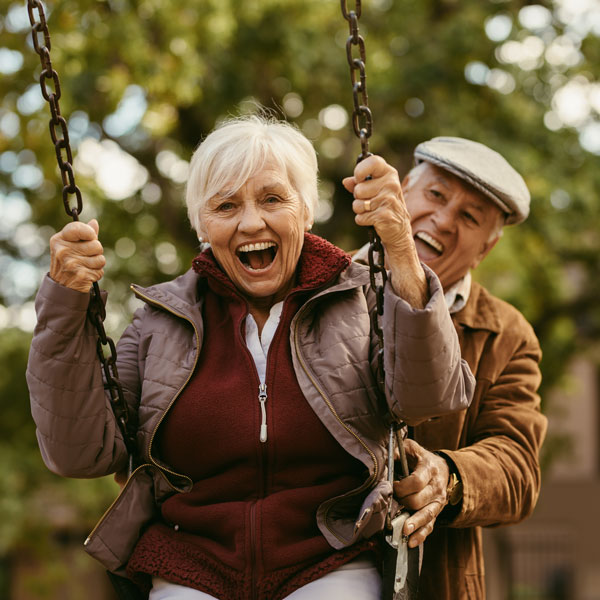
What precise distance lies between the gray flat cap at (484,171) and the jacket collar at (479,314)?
0.31m

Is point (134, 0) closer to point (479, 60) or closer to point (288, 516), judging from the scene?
point (479, 60)

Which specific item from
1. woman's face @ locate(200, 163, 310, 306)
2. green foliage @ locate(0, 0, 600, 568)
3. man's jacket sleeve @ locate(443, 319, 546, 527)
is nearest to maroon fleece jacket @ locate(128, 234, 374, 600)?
woman's face @ locate(200, 163, 310, 306)

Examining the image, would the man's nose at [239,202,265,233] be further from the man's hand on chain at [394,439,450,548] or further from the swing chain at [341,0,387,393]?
the man's hand on chain at [394,439,450,548]

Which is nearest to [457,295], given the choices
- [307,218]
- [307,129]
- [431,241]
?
[431,241]

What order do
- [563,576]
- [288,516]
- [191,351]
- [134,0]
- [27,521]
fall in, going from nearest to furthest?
1. [288,516]
2. [191,351]
3. [134,0]
4. [27,521]
5. [563,576]

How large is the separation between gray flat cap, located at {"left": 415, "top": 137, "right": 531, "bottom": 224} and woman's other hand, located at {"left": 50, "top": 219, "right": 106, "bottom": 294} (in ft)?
4.32

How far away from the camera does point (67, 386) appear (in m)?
2.23

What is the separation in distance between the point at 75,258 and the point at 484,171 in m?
1.43

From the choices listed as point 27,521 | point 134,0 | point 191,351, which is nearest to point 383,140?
point 134,0

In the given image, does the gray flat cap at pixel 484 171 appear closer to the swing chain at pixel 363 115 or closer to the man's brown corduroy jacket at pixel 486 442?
the man's brown corduroy jacket at pixel 486 442

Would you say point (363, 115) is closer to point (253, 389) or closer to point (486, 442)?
point (253, 389)

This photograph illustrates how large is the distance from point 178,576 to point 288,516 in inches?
12.1

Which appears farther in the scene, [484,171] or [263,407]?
[484,171]

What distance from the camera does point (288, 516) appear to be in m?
2.22
